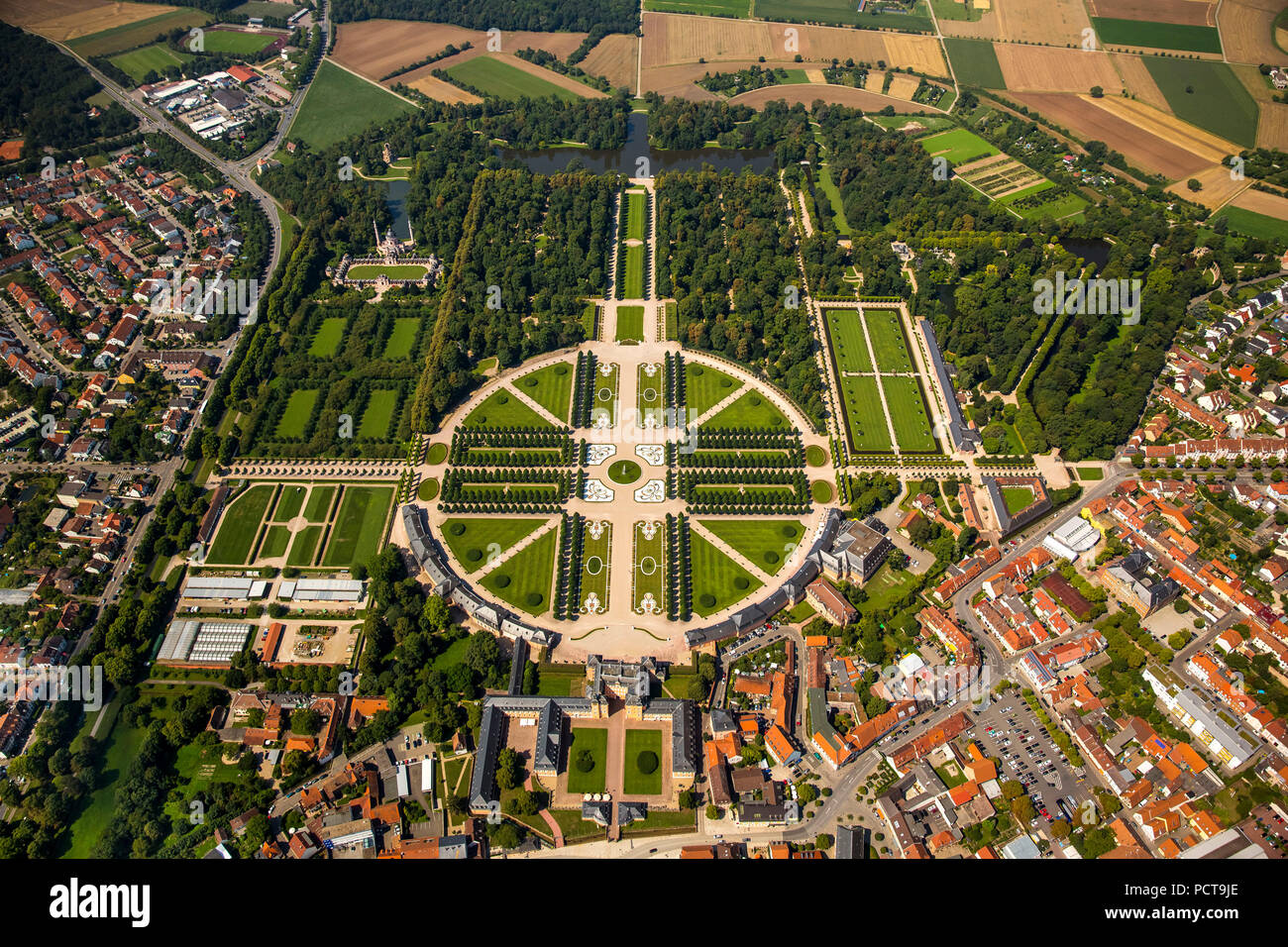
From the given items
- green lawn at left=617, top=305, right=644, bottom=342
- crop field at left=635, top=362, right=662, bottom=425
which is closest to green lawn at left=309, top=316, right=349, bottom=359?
green lawn at left=617, top=305, right=644, bottom=342

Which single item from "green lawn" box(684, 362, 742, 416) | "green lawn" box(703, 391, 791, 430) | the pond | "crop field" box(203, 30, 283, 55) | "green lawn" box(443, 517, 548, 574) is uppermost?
"crop field" box(203, 30, 283, 55)

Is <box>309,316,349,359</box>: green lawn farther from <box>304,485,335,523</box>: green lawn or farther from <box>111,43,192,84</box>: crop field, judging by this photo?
<box>111,43,192,84</box>: crop field

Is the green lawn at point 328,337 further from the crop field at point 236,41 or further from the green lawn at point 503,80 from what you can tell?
the crop field at point 236,41

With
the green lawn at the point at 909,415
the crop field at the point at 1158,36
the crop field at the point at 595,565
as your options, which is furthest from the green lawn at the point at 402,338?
the crop field at the point at 1158,36

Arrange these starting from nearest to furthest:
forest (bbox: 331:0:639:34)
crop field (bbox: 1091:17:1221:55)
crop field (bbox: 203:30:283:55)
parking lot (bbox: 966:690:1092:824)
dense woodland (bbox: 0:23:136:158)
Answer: parking lot (bbox: 966:690:1092:824) < dense woodland (bbox: 0:23:136:158) < crop field (bbox: 1091:17:1221:55) < crop field (bbox: 203:30:283:55) < forest (bbox: 331:0:639:34)

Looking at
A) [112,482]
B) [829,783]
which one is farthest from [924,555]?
[112,482]

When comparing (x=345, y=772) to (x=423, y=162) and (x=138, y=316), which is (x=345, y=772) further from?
(x=423, y=162)

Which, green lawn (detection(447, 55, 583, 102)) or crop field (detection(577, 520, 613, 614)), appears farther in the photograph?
green lawn (detection(447, 55, 583, 102))

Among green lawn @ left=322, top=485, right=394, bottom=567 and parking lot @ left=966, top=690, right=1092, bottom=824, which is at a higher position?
green lawn @ left=322, top=485, right=394, bottom=567
